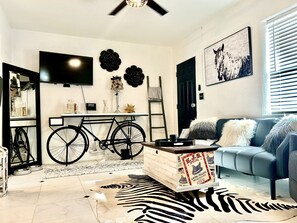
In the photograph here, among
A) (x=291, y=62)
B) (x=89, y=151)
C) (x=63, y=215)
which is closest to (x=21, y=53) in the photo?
(x=89, y=151)

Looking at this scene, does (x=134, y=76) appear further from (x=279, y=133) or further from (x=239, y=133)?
(x=279, y=133)

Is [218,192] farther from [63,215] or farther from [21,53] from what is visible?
[21,53]

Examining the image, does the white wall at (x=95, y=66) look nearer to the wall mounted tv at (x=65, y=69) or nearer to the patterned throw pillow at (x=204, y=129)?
the wall mounted tv at (x=65, y=69)

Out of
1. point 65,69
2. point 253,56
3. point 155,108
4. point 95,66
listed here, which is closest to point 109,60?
point 95,66

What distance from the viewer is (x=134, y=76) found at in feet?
17.6

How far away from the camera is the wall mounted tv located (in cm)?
451

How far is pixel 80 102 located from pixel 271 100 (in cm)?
365

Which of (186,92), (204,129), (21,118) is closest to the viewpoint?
(204,129)

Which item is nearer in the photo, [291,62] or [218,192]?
[218,192]

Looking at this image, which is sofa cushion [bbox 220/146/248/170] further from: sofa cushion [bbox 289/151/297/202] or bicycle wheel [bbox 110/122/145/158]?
bicycle wheel [bbox 110/122/145/158]

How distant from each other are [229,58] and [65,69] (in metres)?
3.20

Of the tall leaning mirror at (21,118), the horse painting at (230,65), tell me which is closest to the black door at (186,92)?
the horse painting at (230,65)

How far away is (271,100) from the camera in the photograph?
10.5 feet

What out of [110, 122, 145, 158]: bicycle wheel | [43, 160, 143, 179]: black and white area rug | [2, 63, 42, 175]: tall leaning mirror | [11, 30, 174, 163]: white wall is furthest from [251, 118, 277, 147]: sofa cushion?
[2, 63, 42, 175]: tall leaning mirror
